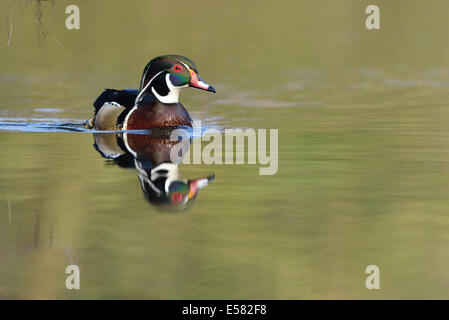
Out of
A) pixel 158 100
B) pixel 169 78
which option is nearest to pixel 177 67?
pixel 169 78

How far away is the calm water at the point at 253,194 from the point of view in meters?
5.98

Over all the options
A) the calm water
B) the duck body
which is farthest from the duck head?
→ the calm water

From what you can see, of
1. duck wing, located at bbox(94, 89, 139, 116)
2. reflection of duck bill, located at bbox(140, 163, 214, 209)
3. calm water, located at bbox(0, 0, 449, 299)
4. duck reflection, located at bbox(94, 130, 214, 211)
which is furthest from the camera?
duck wing, located at bbox(94, 89, 139, 116)

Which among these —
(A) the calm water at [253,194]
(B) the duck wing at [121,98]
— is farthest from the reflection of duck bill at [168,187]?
(B) the duck wing at [121,98]

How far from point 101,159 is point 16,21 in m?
15.8

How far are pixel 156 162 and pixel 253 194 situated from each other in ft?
6.63

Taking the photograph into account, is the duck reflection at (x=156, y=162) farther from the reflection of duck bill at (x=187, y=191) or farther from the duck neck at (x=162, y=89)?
the duck neck at (x=162, y=89)

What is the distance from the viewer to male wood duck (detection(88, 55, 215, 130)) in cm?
1315

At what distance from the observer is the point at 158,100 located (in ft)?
43.9

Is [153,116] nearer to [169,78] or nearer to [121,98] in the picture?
[169,78]

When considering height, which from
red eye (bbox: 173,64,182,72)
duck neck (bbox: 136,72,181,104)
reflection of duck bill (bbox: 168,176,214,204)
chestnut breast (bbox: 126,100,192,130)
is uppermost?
red eye (bbox: 173,64,182,72)

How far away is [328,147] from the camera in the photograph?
1155 cm

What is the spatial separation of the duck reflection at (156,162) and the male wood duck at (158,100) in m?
0.22

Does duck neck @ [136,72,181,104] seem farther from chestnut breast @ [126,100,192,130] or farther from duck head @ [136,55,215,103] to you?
chestnut breast @ [126,100,192,130]
